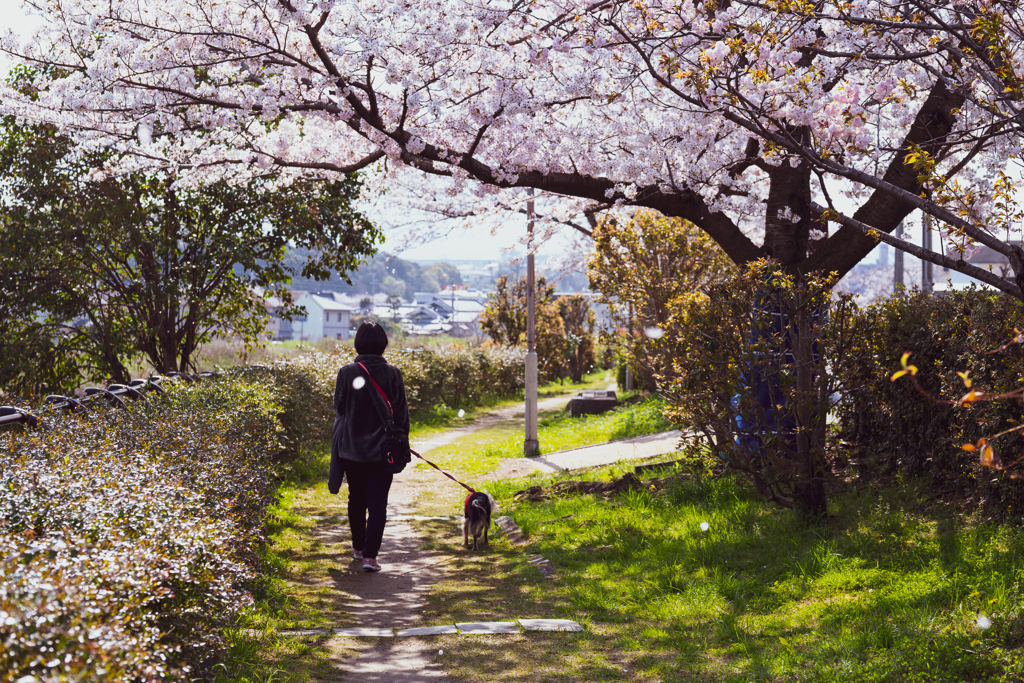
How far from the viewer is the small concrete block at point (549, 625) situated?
5.09 metres

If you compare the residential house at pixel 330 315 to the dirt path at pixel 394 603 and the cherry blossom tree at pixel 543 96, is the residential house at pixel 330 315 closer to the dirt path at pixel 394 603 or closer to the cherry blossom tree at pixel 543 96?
the cherry blossom tree at pixel 543 96

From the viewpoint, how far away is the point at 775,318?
6852 mm

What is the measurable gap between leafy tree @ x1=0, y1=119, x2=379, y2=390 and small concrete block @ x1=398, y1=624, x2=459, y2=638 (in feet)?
26.8

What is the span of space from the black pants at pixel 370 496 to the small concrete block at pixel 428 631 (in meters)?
1.50

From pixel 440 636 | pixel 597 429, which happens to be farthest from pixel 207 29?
pixel 597 429

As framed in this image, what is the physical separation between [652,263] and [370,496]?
11.5 meters

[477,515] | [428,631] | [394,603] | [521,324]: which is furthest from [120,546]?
[521,324]

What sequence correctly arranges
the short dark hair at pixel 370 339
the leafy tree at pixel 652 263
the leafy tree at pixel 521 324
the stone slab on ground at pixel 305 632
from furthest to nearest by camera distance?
the leafy tree at pixel 521 324 < the leafy tree at pixel 652 263 < the short dark hair at pixel 370 339 < the stone slab on ground at pixel 305 632

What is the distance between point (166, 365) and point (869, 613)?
441 inches

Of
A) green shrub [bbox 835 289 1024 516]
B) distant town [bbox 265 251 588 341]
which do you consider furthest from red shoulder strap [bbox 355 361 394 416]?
distant town [bbox 265 251 588 341]

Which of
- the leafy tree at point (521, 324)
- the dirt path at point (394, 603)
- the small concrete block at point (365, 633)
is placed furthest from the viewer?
the leafy tree at point (521, 324)

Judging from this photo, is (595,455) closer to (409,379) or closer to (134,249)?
(134,249)

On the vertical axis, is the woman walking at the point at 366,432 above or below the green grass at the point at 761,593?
above

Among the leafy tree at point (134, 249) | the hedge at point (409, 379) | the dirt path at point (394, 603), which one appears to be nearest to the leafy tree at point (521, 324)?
the hedge at point (409, 379)
